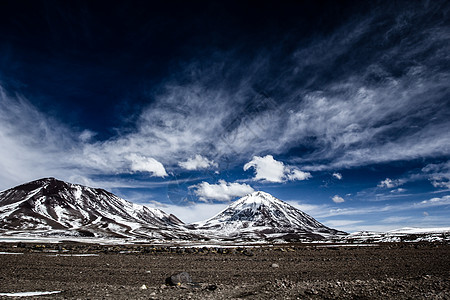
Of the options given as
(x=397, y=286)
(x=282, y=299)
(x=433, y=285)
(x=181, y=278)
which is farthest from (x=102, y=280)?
Answer: (x=433, y=285)

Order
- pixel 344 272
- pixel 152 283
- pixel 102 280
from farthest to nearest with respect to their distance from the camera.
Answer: pixel 344 272
pixel 102 280
pixel 152 283

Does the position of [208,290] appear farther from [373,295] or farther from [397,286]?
[397,286]

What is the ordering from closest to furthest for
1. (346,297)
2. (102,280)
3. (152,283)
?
(346,297), (152,283), (102,280)

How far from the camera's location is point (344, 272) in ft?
72.0

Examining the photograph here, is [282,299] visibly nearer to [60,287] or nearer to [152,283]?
[152,283]

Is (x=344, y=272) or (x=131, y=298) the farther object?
(x=344, y=272)

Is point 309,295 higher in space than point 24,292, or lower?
higher

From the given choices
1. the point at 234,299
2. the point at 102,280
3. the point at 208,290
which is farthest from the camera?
the point at 102,280

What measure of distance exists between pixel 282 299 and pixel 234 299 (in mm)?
2342

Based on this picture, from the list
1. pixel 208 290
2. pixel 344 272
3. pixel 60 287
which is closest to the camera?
pixel 208 290

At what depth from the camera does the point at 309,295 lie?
40.3 feet

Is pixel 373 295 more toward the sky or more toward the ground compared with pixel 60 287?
more toward the sky

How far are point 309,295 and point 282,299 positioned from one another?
1456 mm

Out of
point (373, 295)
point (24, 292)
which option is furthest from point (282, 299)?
point (24, 292)
